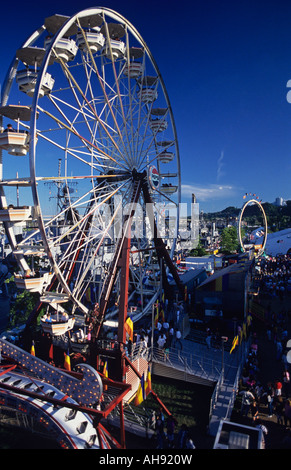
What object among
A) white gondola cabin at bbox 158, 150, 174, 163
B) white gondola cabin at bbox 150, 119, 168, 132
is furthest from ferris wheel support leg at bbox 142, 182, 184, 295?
white gondola cabin at bbox 150, 119, 168, 132

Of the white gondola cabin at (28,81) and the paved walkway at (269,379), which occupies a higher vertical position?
the white gondola cabin at (28,81)

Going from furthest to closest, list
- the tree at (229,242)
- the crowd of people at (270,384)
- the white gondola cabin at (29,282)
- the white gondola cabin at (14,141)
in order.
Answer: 1. the tree at (229,242)
2. the white gondola cabin at (29,282)
3. the white gondola cabin at (14,141)
4. the crowd of people at (270,384)

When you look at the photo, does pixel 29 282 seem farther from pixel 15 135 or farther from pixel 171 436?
pixel 171 436

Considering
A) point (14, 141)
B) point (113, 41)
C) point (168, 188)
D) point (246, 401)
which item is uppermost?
point (113, 41)

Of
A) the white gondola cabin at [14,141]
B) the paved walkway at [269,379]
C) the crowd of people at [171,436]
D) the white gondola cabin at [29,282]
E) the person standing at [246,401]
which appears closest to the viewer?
the crowd of people at [171,436]

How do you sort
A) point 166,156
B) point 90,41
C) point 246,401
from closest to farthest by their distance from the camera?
point 246,401
point 90,41
point 166,156

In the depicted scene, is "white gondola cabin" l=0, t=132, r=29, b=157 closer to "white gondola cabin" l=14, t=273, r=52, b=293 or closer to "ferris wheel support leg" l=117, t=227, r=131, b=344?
"white gondola cabin" l=14, t=273, r=52, b=293

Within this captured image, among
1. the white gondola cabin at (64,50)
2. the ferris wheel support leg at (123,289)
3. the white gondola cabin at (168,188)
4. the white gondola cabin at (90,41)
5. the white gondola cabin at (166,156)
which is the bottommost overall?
the ferris wheel support leg at (123,289)

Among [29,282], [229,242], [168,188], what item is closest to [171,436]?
[29,282]

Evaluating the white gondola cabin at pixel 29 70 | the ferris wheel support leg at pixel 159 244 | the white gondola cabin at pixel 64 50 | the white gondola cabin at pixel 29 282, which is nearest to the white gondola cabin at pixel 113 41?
the white gondola cabin at pixel 64 50

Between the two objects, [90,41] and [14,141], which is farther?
[90,41]

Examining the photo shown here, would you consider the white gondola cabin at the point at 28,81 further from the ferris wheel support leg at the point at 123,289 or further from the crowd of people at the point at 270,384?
the crowd of people at the point at 270,384

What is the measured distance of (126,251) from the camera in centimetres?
1398

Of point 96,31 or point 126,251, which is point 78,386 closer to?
point 126,251
